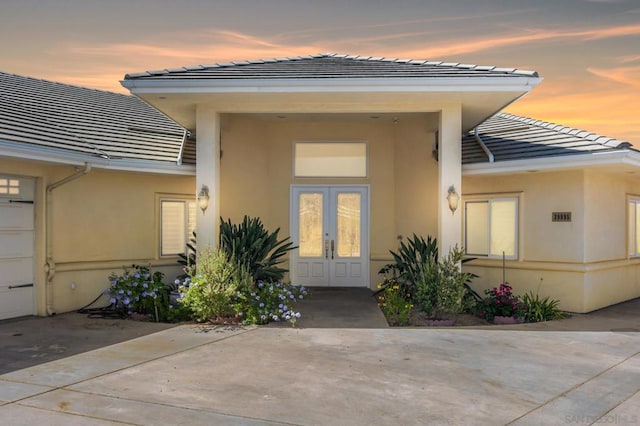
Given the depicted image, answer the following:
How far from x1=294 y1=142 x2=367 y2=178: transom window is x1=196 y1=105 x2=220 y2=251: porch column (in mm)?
3705

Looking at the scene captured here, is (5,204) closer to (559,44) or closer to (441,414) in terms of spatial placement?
(441,414)

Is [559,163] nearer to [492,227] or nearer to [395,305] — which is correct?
[492,227]

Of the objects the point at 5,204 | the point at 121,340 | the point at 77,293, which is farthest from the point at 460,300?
the point at 5,204

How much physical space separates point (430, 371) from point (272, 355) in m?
2.07

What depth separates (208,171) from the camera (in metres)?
10.7

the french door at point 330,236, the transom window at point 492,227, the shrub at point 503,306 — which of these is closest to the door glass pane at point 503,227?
the transom window at point 492,227

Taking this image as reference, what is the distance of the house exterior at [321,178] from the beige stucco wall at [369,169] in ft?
0.12

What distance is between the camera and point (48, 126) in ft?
37.6

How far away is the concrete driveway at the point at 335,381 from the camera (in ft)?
16.5

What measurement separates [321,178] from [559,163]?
5806 millimetres

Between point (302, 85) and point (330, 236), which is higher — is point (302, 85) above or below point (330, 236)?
above

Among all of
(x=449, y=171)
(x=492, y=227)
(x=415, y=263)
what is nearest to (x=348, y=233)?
(x=415, y=263)

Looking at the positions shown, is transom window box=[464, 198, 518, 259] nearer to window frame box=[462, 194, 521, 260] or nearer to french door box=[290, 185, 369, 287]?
window frame box=[462, 194, 521, 260]

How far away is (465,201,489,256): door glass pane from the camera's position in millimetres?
12281
